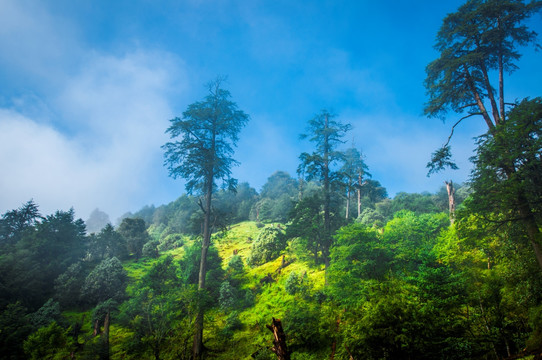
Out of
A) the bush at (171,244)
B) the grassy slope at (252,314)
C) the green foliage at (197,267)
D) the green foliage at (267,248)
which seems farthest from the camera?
the bush at (171,244)

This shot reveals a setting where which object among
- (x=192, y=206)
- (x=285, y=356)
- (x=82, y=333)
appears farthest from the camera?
(x=192, y=206)

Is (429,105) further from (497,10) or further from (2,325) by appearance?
(2,325)

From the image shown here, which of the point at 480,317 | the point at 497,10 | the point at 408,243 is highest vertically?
the point at 497,10

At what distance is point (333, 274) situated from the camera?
12.4m

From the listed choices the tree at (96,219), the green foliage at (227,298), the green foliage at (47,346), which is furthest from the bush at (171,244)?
the tree at (96,219)

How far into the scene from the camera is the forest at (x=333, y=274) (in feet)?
21.2

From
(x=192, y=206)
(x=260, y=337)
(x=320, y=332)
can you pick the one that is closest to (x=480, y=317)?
(x=320, y=332)

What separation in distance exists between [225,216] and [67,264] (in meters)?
18.4

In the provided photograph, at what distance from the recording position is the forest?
6461 millimetres

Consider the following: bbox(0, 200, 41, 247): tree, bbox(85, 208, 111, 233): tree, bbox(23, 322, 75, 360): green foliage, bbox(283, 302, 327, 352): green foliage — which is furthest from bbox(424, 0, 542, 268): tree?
bbox(85, 208, 111, 233): tree

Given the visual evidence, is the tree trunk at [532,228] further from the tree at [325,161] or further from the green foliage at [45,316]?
the green foliage at [45,316]

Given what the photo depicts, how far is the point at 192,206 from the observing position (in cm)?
5378

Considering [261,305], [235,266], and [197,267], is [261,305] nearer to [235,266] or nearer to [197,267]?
[235,266]

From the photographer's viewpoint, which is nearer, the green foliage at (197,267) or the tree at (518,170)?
the tree at (518,170)
